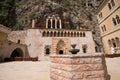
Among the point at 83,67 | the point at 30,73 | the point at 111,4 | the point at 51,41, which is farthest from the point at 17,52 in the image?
the point at 83,67

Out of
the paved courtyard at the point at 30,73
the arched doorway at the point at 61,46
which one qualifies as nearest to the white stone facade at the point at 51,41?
the arched doorway at the point at 61,46

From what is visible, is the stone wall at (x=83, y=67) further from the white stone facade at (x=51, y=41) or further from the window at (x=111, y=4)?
the white stone facade at (x=51, y=41)

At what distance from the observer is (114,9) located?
22.0 meters

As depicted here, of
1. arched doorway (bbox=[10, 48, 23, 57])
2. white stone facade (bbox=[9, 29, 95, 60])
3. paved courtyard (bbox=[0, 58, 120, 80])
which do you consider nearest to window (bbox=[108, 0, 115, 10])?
white stone facade (bbox=[9, 29, 95, 60])

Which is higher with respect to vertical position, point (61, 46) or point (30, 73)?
point (61, 46)

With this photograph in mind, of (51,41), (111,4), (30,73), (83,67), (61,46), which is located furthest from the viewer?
(61,46)

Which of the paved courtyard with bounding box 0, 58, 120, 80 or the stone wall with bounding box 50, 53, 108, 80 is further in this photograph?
the paved courtyard with bounding box 0, 58, 120, 80

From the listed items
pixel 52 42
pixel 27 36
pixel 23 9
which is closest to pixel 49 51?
pixel 52 42

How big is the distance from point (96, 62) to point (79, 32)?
2364 cm

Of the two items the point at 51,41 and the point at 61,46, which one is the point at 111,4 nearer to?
the point at 61,46

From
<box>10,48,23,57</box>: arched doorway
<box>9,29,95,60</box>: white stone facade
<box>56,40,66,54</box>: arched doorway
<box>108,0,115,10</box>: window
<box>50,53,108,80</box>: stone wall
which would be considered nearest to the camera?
<box>50,53,108,80</box>: stone wall

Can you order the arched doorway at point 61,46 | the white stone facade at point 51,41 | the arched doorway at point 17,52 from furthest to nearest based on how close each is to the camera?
the arched doorway at point 61,46, the arched doorway at point 17,52, the white stone facade at point 51,41

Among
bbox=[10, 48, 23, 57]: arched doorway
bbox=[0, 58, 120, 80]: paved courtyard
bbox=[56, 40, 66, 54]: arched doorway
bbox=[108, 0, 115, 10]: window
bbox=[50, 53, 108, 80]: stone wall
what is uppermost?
bbox=[108, 0, 115, 10]: window

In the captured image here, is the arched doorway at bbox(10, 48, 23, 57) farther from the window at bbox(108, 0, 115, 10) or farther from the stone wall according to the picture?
the stone wall
